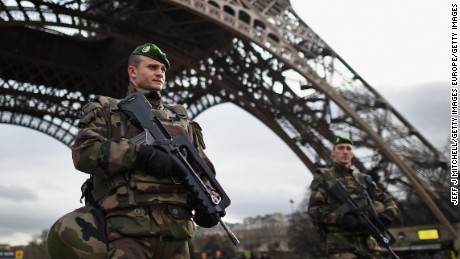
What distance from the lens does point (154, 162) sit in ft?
8.40

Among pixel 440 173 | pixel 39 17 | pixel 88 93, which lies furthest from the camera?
pixel 88 93

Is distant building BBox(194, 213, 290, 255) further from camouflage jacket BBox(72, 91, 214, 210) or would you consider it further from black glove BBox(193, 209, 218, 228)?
camouflage jacket BBox(72, 91, 214, 210)

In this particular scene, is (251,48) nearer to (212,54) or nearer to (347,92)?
(212,54)

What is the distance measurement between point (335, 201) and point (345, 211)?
0.27 m

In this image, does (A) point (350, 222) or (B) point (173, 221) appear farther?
(A) point (350, 222)

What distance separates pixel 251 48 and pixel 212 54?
5.22ft

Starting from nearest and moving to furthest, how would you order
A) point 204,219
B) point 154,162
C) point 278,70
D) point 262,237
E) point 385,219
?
point 154,162 < point 204,219 < point 385,219 < point 278,70 < point 262,237

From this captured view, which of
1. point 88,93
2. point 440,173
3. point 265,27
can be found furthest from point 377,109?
point 88,93

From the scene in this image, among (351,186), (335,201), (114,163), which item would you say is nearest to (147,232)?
(114,163)

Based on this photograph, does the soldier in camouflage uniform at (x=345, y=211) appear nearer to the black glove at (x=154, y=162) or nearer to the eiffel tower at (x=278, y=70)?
the black glove at (x=154, y=162)

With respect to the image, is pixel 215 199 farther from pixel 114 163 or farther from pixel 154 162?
pixel 114 163

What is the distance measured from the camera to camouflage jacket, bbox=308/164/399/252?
5.53 meters

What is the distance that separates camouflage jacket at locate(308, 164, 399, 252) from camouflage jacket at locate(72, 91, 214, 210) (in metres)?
3.17

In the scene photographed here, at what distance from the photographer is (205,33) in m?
18.7
